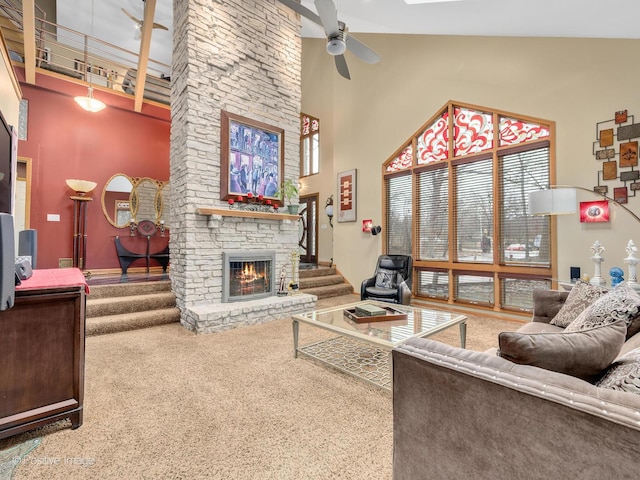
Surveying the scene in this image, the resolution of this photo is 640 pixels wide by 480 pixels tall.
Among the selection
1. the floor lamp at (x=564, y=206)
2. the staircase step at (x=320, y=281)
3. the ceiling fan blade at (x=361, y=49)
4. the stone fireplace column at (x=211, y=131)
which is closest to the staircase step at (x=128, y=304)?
the stone fireplace column at (x=211, y=131)

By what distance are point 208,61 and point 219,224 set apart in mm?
2138

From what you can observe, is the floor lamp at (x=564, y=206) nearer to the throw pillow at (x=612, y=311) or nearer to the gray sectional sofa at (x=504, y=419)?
the throw pillow at (x=612, y=311)

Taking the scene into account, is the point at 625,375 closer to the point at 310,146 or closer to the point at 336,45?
the point at 336,45

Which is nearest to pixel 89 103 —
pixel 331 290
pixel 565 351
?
pixel 331 290

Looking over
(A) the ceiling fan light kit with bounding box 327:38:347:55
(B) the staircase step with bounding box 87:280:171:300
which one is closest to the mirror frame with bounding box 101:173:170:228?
(B) the staircase step with bounding box 87:280:171:300

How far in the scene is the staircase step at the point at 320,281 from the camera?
5.80 metres

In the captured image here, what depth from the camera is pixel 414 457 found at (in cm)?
102

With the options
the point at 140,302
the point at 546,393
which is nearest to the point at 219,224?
the point at 140,302

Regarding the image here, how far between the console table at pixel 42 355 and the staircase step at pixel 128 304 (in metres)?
2.16

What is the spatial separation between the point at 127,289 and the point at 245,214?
184cm

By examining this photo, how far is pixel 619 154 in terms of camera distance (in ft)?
11.2

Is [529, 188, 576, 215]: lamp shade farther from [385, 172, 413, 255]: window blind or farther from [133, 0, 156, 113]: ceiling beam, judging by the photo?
[133, 0, 156, 113]: ceiling beam

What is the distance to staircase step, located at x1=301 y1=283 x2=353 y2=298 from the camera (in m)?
5.66

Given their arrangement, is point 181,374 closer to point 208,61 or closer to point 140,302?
point 140,302
